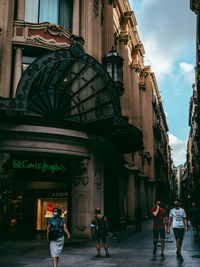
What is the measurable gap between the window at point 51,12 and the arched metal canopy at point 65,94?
3.89 meters

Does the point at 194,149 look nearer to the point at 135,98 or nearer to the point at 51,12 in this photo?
the point at 135,98

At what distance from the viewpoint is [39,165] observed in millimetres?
17781

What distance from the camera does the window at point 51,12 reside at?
62.1 ft

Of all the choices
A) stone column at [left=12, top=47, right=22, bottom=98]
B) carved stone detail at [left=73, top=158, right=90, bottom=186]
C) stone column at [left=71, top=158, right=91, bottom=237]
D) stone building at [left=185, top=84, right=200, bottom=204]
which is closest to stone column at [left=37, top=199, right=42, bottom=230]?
stone column at [left=71, top=158, right=91, bottom=237]

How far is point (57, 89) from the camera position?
18.4 metres

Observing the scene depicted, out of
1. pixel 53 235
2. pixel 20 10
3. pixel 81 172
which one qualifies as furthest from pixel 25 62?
pixel 53 235

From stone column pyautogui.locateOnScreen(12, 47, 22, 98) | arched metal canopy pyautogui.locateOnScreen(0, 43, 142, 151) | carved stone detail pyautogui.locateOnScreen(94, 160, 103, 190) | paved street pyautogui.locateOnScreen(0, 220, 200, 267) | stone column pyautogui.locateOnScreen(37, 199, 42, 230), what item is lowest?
paved street pyautogui.locateOnScreen(0, 220, 200, 267)

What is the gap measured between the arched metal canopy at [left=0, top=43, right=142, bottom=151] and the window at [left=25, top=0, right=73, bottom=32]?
389 cm

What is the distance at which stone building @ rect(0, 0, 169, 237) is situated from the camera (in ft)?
51.5

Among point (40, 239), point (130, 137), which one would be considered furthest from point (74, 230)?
point (130, 137)

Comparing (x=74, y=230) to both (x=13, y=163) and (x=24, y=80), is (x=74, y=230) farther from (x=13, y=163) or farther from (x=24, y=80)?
(x=24, y=80)

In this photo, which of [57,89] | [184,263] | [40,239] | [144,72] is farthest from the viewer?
[144,72]

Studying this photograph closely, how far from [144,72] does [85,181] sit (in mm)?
28163

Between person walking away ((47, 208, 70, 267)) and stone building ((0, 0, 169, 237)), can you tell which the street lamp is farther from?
person walking away ((47, 208, 70, 267))
